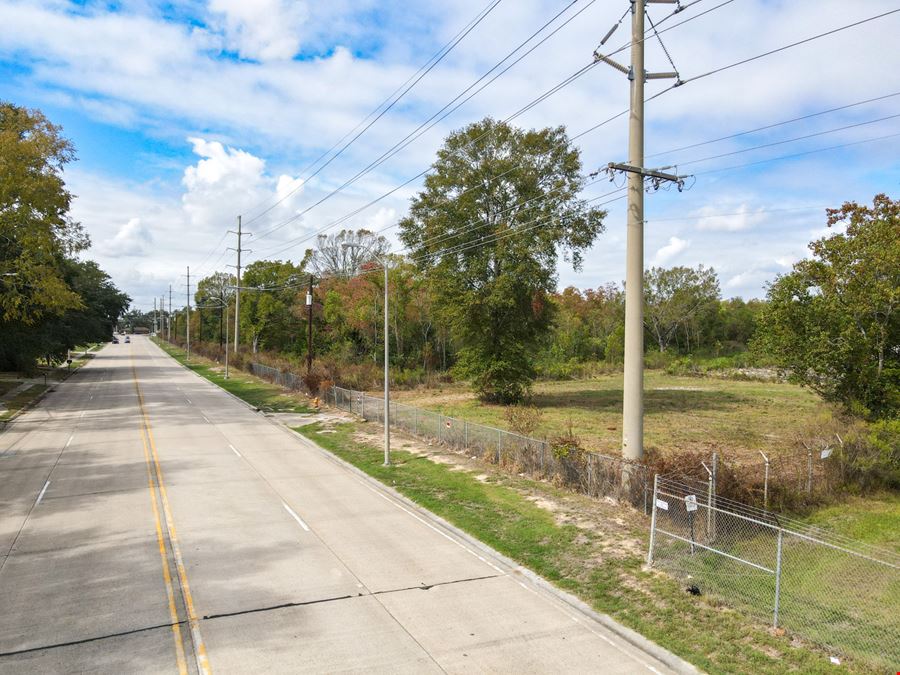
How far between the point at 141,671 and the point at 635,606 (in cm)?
781

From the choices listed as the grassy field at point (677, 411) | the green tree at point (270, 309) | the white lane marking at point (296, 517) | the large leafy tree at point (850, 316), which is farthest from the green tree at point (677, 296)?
the white lane marking at point (296, 517)

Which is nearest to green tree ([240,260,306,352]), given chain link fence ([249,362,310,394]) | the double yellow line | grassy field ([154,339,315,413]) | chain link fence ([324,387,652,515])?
grassy field ([154,339,315,413])

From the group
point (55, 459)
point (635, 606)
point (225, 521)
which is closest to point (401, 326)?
point (55, 459)

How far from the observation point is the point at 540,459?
20.0 m

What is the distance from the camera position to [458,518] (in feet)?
52.9

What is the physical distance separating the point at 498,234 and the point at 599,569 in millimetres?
28139

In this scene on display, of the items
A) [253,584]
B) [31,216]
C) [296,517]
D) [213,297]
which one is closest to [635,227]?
[296,517]

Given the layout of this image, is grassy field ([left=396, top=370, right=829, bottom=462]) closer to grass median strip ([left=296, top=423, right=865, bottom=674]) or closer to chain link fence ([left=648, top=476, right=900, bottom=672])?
chain link fence ([left=648, top=476, right=900, bottom=672])

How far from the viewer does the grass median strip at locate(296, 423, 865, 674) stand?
911 centimetres

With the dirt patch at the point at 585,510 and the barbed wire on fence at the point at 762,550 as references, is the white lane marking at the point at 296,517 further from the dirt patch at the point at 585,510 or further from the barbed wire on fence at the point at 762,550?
the barbed wire on fence at the point at 762,550

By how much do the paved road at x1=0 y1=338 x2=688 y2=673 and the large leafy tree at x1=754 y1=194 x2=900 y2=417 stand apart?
17165 millimetres

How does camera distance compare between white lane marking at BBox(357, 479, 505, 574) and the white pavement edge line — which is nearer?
the white pavement edge line

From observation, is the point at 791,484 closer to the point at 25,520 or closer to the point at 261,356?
the point at 25,520

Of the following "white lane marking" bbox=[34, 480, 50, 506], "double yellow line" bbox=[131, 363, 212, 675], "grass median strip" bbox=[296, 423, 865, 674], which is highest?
"grass median strip" bbox=[296, 423, 865, 674]
